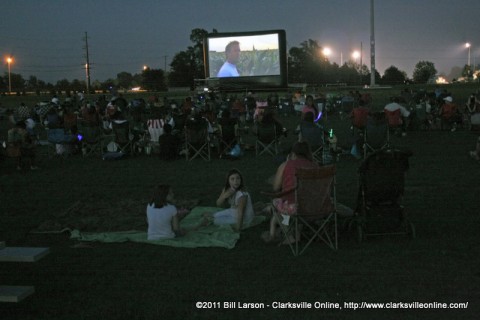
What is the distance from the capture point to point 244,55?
28906 mm

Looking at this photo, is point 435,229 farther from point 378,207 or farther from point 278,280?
point 278,280

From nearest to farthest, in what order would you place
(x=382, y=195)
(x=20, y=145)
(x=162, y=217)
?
(x=382, y=195)
(x=162, y=217)
(x=20, y=145)

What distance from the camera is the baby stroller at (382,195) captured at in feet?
17.3

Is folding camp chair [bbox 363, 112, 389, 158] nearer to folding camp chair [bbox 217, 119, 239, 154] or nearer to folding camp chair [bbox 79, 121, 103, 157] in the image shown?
folding camp chair [bbox 217, 119, 239, 154]

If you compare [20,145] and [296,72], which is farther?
[296,72]

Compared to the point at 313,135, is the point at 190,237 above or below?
below

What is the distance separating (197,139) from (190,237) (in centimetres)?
552

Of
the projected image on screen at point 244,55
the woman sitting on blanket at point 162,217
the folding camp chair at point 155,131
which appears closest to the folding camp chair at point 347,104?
the projected image on screen at point 244,55

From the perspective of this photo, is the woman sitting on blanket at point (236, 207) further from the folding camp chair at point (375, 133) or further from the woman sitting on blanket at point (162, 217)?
the folding camp chair at point (375, 133)

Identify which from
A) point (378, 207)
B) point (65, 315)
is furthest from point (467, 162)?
point (65, 315)

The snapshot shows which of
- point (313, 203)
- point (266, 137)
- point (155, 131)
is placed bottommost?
point (313, 203)

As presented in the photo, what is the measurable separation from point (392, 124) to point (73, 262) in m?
9.02

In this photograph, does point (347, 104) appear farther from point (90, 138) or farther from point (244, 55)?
point (90, 138)

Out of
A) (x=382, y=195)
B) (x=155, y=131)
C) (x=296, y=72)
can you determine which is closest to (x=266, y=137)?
(x=155, y=131)
